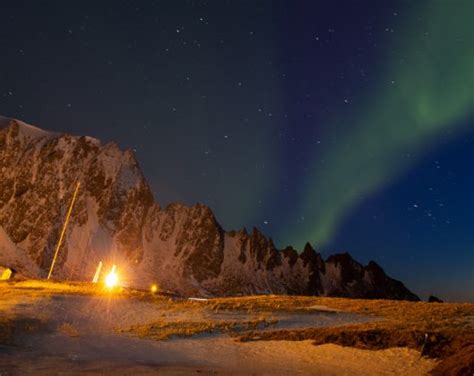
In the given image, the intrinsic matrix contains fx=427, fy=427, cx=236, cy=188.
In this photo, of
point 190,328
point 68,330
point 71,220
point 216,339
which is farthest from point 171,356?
point 71,220

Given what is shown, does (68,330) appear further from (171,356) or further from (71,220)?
(71,220)

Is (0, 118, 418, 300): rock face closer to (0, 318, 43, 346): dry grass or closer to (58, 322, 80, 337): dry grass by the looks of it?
(58, 322, 80, 337): dry grass

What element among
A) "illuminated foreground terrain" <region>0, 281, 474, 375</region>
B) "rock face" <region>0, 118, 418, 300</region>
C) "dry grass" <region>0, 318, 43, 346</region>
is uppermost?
"rock face" <region>0, 118, 418, 300</region>

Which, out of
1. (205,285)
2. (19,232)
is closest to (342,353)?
(19,232)

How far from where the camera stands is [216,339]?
21.6 metres

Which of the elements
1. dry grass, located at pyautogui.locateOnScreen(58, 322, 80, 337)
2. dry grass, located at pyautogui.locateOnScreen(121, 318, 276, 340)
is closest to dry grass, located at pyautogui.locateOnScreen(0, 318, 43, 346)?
dry grass, located at pyautogui.locateOnScreen(58, 322, 80, 337)

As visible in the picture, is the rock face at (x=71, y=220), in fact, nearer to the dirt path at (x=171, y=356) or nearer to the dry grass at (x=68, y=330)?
the dry grass at (x=68, y=330)

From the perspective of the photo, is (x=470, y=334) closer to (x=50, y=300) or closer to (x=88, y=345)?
(x=88, y=345)

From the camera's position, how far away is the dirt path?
1402 cm

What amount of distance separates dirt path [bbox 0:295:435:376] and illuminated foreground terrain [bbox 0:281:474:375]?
0.12 ft

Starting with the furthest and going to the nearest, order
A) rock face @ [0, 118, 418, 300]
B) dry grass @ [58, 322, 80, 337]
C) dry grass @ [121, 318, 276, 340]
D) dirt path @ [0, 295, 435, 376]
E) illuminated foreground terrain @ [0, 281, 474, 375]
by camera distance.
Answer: rock face @ [0, 118, 418, 300] < dry grass @ [121, 318, 276, 340] < dry grass @ [58, 322, 80, 337] < illuminated foreground terrain @ [0, 281, 474, 375] < dirt path @ [0, 295, 435, 376]

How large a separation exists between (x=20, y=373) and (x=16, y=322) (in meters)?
10.7

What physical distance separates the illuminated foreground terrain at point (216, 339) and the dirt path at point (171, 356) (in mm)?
36

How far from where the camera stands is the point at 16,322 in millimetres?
21688
